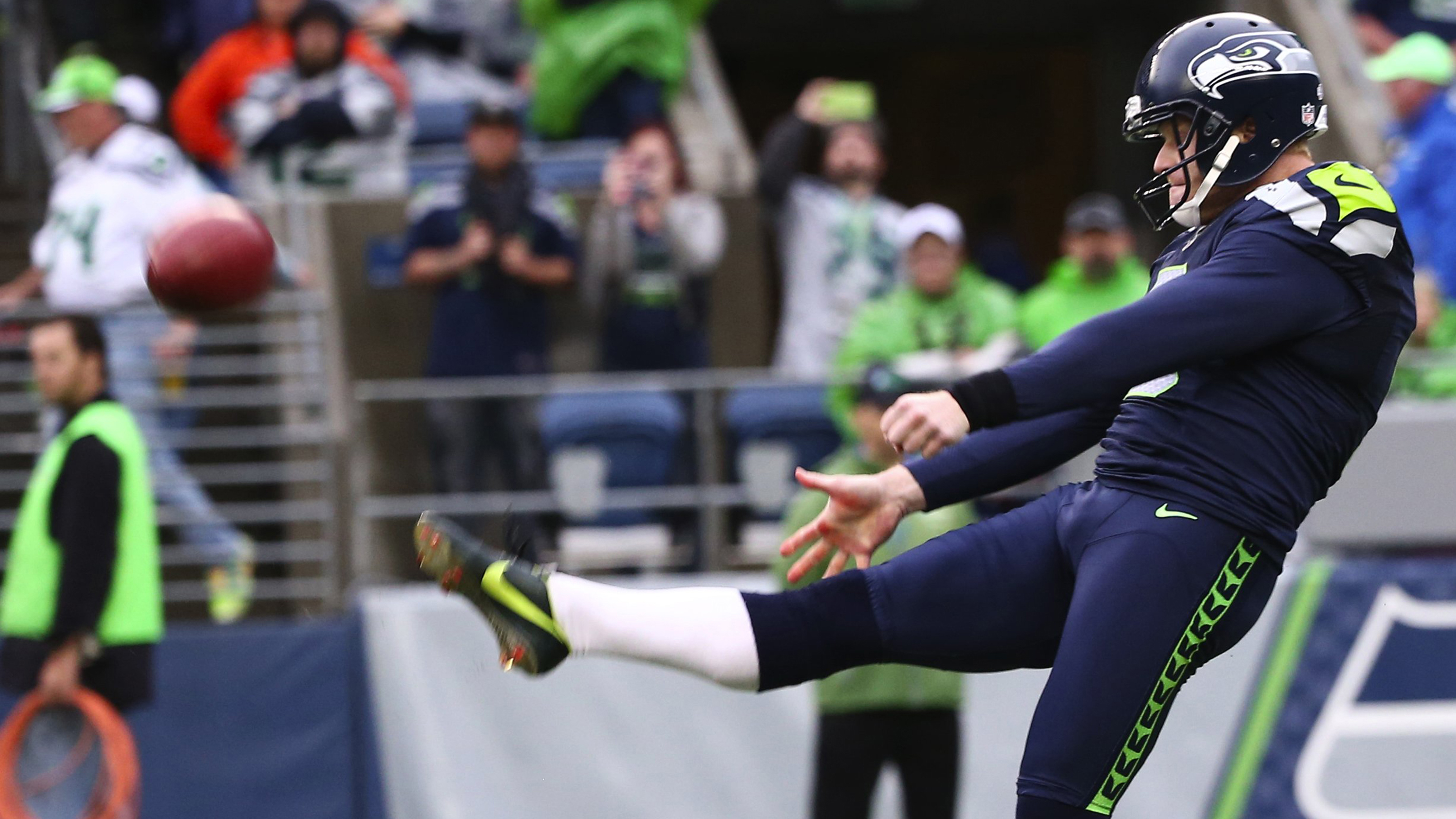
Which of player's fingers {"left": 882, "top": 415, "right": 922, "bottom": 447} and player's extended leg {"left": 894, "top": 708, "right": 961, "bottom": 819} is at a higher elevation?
player's fingers {"left": 882, "top": 415, "right": 922, "bottom": 447}

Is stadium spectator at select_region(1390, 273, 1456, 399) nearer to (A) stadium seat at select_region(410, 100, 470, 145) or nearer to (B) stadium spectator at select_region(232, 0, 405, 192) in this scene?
(B) stadium spectator at select_region(232, 0, 405, 192)

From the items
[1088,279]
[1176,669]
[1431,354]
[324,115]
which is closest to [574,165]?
[324,115]

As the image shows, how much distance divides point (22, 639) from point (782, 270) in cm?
331

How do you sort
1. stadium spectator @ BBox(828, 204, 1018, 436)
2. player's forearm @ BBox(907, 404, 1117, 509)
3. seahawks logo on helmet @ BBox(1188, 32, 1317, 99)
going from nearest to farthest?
seahawks logo on helmet @ BBox(1188, 32, 1317, 99)
player's forearm @ BBox(907, 404, 1117, 509)
stadium spectator @ BBox(828, 204, 1018, 436)

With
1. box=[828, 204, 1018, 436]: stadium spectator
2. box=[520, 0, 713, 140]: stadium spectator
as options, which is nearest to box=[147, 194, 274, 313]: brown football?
box=[828, 204, 1018, 436]: stadium spectator

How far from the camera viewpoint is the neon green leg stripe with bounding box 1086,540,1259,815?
3.54 m

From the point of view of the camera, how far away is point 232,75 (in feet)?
29.5

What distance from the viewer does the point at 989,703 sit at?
735 cm

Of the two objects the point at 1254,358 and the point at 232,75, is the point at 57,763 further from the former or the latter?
the point at 1254,358

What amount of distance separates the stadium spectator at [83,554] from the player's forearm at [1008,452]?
3.66 m

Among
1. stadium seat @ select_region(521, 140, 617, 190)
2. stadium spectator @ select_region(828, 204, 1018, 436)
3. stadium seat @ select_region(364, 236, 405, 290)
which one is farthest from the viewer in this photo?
stadium seat @ select_region(521, 140, 617, 190)

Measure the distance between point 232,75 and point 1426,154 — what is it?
16.8ft

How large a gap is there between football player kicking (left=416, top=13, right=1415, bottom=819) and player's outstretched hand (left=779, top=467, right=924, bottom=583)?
0.05 feet

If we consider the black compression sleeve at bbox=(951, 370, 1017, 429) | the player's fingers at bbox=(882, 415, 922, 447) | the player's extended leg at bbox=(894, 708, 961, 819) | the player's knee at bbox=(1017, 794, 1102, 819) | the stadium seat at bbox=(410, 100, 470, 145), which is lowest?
the player's extended leg at bbox=(894, 708, 961, 819)
